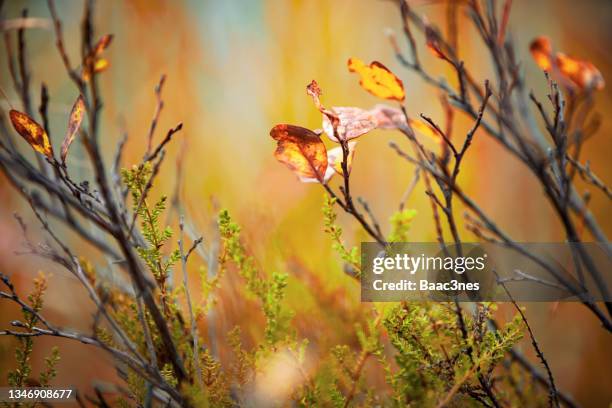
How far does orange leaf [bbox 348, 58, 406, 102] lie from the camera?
0.41 metres

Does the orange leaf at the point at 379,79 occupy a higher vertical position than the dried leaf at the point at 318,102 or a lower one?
higher

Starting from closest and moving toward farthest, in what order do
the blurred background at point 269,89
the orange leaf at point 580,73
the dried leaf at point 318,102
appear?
1. the dried leaf at point 318,102
2. the orange leaf at point 580,73
3. the blurred background at point 269,89

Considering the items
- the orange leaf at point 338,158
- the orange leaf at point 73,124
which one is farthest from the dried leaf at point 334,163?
the orange leaf at point 73,124

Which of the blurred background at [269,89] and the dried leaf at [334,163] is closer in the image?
the dried leaf at [334,163]

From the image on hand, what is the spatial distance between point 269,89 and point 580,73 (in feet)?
2.35

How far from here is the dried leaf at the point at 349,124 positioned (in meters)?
0.38

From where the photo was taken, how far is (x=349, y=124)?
1.26 ft

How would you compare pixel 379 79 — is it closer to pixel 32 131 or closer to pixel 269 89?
pixel 32 131

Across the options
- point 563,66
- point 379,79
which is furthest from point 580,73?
point 379,79

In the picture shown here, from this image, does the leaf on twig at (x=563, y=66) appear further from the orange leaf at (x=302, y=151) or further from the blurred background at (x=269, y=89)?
the blurred background at (x=269, y=89)

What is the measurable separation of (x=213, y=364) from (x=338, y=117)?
228 mm

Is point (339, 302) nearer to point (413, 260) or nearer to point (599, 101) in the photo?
point (413, 260)

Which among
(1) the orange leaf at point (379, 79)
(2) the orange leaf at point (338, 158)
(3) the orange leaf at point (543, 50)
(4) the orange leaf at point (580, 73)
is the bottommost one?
(2) the orange leaf at point (338, 158)

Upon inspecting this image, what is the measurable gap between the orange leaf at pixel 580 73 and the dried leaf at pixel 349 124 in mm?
241
